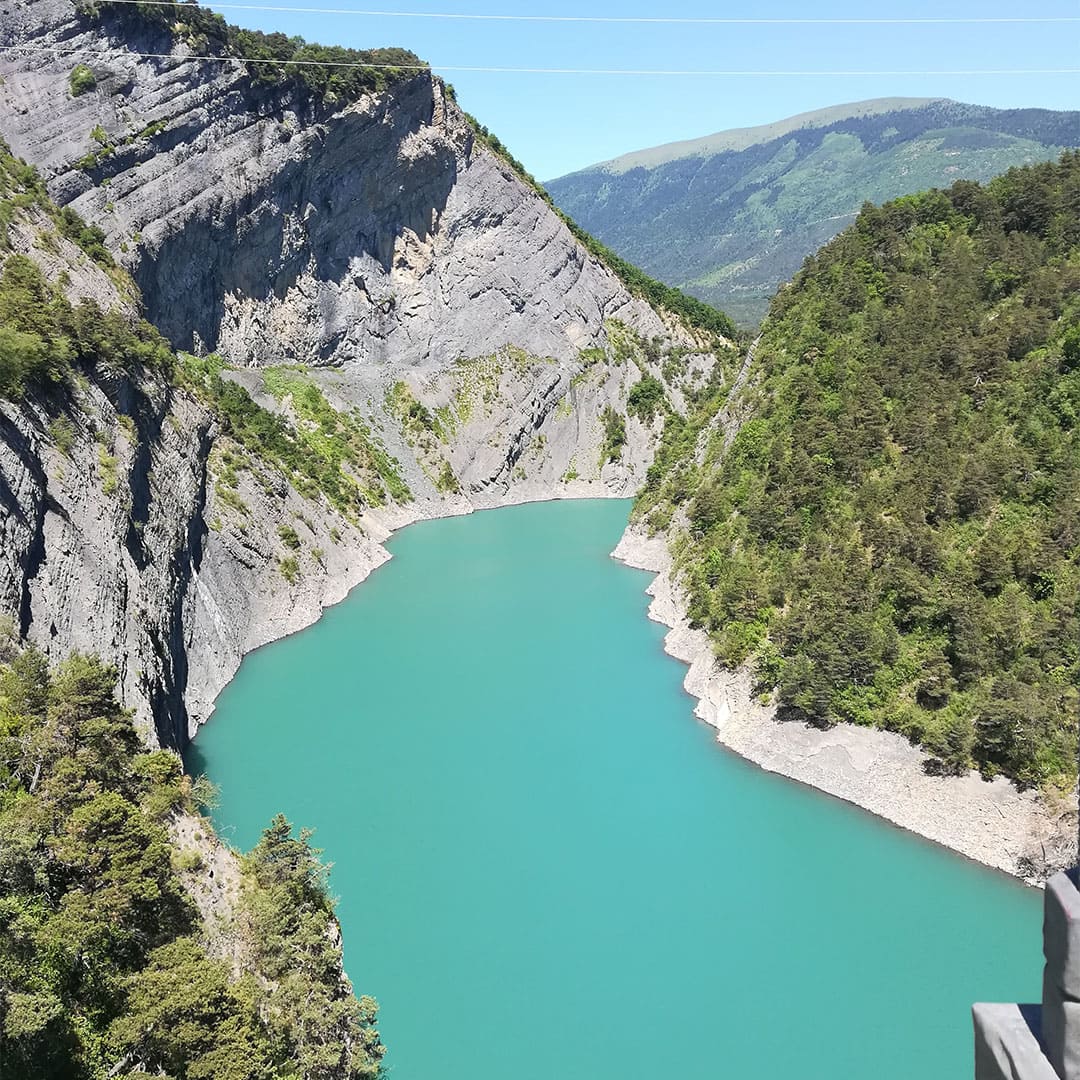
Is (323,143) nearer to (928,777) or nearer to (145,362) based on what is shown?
(145,362)

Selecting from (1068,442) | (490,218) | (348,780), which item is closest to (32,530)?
(348,780)

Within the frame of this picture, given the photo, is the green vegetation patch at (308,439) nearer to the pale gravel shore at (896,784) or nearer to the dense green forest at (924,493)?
the dense green forest at (924,493)

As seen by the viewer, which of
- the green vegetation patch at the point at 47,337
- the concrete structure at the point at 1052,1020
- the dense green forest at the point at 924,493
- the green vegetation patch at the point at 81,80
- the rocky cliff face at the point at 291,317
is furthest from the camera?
the green vegetation patch at the point at 81,80

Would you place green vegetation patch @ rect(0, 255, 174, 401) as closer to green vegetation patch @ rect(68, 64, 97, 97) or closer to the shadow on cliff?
the shadow on cliff

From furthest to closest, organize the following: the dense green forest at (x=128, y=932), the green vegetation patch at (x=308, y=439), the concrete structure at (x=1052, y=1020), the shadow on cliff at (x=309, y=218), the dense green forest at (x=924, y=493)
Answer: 1. the shadow on cliff at (x=309, y=218)
2. the green vegetation patch at (x=308, y=439)
3. the dense green forest at (x=924, y=493)
4. the dense green forest at (x=128, y=932)
5. the concrete structure at (x=1052, y=1020)

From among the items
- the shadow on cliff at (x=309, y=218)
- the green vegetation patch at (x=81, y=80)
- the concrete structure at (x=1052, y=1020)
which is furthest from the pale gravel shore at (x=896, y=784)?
the green vegetation patch at (x=81, y=80)

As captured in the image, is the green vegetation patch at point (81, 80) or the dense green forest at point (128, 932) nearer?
the dense green forest at point (128, 932)

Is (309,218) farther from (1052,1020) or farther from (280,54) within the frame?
(1052,1020)

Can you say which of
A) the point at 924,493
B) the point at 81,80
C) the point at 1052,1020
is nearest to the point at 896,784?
the point at 924,493
